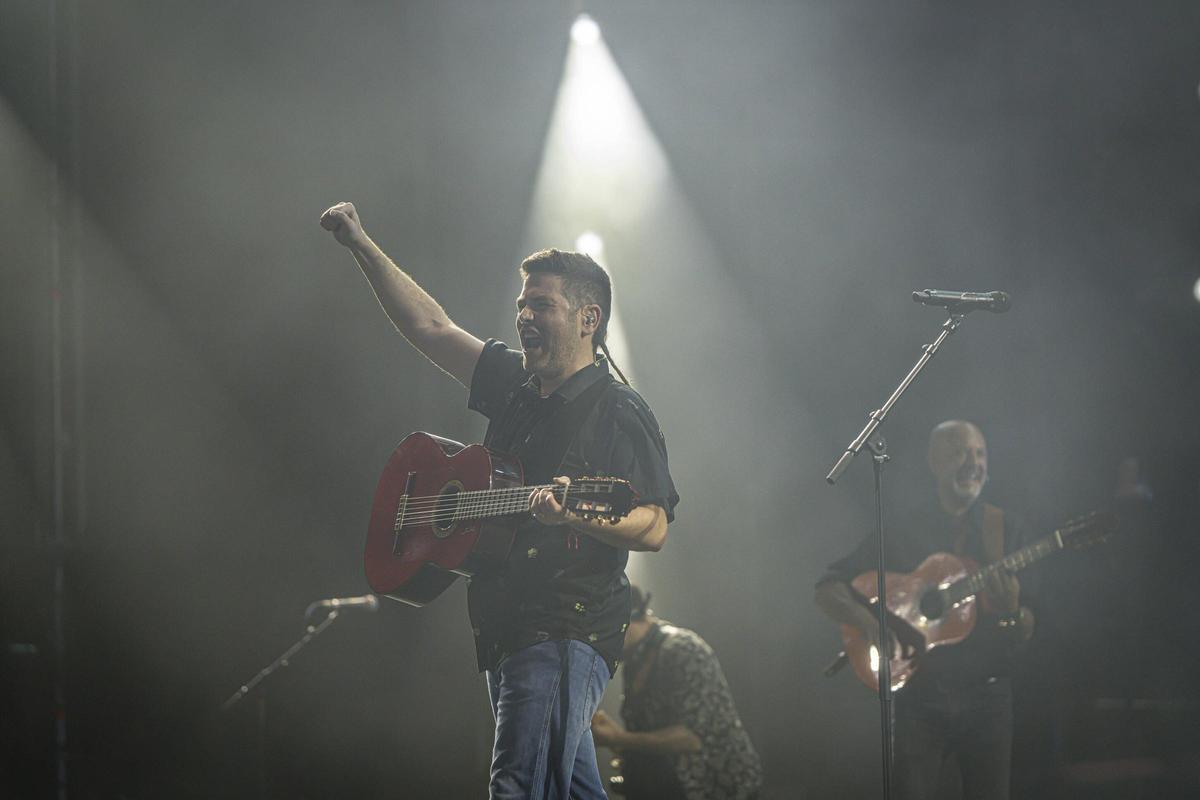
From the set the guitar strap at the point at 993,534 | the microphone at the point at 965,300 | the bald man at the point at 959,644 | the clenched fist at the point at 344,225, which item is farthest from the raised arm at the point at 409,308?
the guitar strap at the point at 993,534

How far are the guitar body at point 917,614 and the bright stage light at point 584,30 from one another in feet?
11.4

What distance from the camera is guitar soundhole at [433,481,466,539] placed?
2.63 metres

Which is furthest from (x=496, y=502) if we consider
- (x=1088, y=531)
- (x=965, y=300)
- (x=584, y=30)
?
(x=584, y=30)

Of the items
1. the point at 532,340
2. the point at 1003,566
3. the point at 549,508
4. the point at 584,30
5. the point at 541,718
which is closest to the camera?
the point at 549,508

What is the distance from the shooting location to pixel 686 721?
4.45 m

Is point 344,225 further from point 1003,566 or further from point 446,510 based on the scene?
point 1003,566

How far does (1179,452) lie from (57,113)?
5907mm

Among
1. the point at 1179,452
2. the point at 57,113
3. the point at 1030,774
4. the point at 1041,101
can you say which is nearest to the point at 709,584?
the point at 1030,774

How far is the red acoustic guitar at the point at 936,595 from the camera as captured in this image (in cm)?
407

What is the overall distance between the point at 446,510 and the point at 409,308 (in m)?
0.75

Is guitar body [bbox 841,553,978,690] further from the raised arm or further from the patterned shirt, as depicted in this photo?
the raised arm

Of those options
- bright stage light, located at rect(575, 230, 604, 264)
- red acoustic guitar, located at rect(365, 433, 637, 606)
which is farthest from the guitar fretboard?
bright stage light, located at rect(575, 230, 604, 264)

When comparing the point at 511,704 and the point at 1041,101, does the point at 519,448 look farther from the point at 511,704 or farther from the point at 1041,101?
the point at 1041,101

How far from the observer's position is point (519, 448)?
8.91 feet
